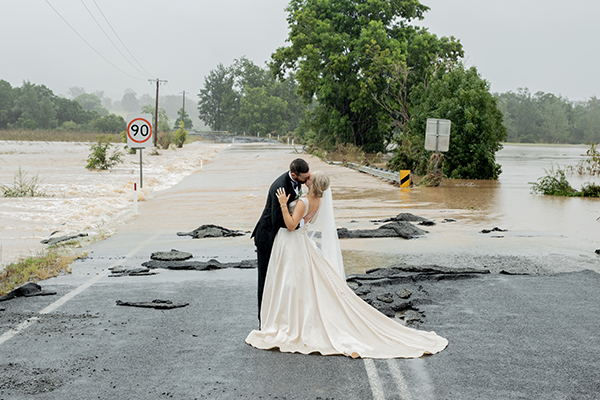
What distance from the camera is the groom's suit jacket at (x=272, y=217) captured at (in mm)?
5719

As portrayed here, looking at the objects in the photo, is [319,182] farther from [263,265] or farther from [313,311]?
[313,311]

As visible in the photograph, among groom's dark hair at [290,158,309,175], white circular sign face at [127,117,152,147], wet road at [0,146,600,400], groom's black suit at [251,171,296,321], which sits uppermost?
white circular sign face at [127,117,152,147]

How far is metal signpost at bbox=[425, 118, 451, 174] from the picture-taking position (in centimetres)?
2650

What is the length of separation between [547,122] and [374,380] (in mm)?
183118

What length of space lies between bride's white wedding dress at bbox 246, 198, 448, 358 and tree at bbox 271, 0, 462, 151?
37.7 meters

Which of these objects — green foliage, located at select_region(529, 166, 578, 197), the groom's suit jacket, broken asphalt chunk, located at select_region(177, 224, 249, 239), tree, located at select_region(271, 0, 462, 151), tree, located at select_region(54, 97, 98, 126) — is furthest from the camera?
tree, located at select_region(54, 97, 98, 126)

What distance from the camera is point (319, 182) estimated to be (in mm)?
5629

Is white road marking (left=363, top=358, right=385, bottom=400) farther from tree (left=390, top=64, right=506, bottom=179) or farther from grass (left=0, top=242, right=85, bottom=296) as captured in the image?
tree (left=390, top=64, right=506, bottom=179)

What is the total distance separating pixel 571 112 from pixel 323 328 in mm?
205971

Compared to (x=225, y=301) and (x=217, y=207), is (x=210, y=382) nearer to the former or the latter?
(x=225, y=301)

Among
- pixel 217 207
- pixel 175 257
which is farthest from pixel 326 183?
pixel 217 207

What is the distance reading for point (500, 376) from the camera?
15.7 feet

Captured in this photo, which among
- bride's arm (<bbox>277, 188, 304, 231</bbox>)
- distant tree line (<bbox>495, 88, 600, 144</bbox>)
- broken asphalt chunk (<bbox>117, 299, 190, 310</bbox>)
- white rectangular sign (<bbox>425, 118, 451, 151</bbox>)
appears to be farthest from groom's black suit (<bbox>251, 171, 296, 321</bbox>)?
distant tree line (<bbox>495, 88, 600, 144</bbox>)

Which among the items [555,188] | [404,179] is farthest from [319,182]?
Result: [555,188]
